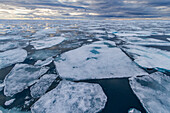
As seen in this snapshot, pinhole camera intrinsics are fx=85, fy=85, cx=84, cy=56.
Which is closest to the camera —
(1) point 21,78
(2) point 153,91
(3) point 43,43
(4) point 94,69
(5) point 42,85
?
(2) point 153,91

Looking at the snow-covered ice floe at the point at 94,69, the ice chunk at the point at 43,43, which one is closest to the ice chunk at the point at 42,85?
the snow-covered ice floe at the point at 94,69

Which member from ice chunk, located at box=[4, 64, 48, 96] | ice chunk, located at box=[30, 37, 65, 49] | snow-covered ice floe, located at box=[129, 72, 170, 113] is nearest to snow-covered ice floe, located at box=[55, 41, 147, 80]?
snow-covered ice floe, located at box=[129, 72, 170, 113]

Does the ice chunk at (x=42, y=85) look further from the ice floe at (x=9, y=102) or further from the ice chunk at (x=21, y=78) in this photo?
the ice floe at (x=9, y=102)

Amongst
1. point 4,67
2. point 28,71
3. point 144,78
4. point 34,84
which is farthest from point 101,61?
point 4,67

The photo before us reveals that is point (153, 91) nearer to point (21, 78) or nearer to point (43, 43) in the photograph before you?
point (21, 78)

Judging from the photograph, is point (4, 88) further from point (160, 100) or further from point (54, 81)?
point (160, 100)

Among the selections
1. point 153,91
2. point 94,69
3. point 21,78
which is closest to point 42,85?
point 21,78
